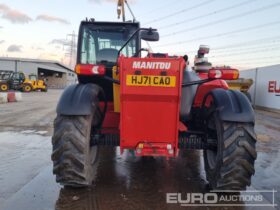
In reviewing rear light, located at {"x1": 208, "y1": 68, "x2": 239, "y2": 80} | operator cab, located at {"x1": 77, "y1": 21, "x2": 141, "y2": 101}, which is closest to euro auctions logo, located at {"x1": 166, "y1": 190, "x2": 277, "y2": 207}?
rear light, located at {"x1": 208, "y1": 68, "x2": 239, "y2": 80}

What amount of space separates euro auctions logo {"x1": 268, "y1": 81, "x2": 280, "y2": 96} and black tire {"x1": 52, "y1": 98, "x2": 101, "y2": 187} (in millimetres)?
17698

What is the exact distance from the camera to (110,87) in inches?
229

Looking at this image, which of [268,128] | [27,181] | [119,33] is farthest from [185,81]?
[268,128]

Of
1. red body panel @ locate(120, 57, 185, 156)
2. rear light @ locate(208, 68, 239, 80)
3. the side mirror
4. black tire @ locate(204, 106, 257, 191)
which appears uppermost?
the side mirror

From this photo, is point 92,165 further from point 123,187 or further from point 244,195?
point 244,195

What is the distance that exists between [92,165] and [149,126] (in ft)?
3.97

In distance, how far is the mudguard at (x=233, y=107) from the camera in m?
4.34

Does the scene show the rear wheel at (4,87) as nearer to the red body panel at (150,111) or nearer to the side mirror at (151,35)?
the side mirror at (151,35)

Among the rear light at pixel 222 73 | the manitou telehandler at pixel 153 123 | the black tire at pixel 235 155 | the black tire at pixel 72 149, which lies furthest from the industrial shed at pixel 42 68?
the black tire at pixel 235 155

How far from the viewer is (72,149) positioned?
438cm

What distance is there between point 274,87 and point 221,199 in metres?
17.3

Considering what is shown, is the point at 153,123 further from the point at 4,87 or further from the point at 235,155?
the point at 4,87

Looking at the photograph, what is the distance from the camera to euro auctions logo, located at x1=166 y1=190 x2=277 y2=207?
4477 mm

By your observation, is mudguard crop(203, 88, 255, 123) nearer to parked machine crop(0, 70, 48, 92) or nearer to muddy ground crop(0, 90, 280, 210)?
muddy ground crop(0, 90, 280, 210)
